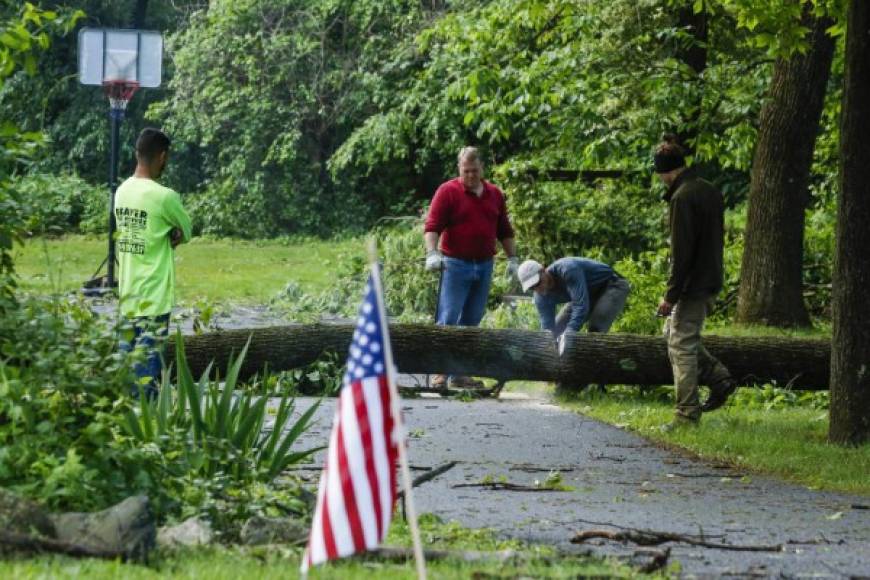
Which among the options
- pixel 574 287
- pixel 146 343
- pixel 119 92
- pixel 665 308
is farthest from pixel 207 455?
pixel 119 92

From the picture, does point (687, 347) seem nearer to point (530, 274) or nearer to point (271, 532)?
point (530, 274)

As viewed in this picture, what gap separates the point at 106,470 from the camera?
6.60 m

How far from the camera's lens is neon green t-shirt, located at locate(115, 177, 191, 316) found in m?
9.80

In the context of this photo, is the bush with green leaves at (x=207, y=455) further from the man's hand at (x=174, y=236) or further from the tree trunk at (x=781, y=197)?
the tree trunk at (x=781, y=197)

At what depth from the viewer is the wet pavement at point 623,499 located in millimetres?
6941

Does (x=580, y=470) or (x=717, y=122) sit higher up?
(x=717, y=122)

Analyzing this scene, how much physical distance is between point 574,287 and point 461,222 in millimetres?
1379

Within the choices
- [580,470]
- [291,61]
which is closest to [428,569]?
[580,470]

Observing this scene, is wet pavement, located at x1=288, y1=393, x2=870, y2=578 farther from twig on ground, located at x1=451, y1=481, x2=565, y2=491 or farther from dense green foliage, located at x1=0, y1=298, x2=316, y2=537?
dense green foliage, located at x1=0, y1=298, x2=316, y2=537

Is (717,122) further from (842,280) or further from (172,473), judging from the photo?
(172,473)

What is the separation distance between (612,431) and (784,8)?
3.94 m

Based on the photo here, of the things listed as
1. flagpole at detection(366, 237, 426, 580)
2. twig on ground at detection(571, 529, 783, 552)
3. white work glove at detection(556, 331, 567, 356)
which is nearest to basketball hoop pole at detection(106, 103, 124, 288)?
white work glove at detection(556, 331, 567, 356)

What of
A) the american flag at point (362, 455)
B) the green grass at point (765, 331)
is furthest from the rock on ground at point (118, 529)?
the green grass at point (765, 331)

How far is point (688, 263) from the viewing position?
11336mm
